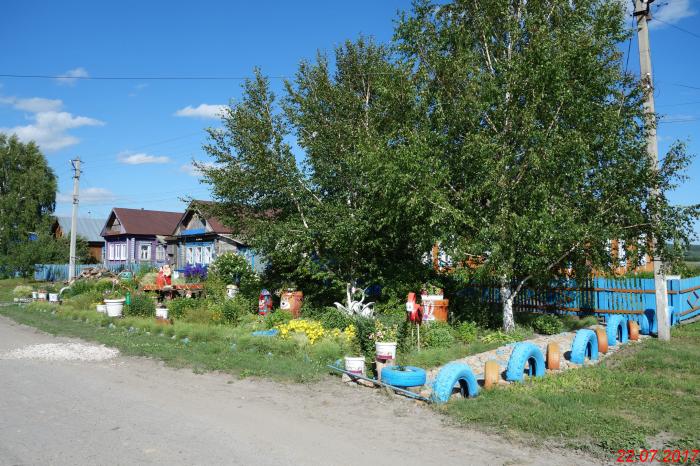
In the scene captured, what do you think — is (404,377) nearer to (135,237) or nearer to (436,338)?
(436,338)

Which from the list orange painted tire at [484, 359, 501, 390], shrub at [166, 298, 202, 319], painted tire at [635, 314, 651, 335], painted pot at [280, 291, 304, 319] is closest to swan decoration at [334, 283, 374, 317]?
painted pot at [280, 291, 304, 319]

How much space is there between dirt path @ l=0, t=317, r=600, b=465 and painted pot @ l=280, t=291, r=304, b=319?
6362 mm

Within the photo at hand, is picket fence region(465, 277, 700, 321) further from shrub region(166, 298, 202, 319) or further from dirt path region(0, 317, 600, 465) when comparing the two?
dirt path region(0, 317, 600, 465)

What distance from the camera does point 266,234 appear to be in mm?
14508

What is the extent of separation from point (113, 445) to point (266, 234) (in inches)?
374

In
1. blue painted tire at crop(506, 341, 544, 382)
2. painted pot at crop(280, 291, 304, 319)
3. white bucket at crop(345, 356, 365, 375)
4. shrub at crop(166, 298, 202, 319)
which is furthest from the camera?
shrub at crop(166, 298, 202, 319)

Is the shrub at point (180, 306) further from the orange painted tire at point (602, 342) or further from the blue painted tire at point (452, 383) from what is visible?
the orange painted tire at point (602, 342)

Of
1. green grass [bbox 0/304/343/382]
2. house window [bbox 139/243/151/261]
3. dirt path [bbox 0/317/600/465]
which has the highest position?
house window [bbox 139/243/151/261]

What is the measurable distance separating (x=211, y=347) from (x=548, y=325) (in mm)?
7833

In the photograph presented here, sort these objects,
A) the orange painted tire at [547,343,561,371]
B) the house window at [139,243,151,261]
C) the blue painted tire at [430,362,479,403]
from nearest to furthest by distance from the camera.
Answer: the blue painted tire at [430,362,479,403] → the orange painted tire at [547,343,561,371] → the house window at [139,243,151,261]

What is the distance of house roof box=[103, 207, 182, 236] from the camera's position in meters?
41.8

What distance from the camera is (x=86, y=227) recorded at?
4975cm

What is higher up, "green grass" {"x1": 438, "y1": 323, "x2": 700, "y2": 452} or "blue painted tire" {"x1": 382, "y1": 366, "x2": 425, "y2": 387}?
"blue painted tire" {"x1": 382, "y1": 366, "x2": 425, "y2": 387}

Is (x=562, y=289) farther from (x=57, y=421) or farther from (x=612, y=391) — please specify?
(x=57, y=421)
